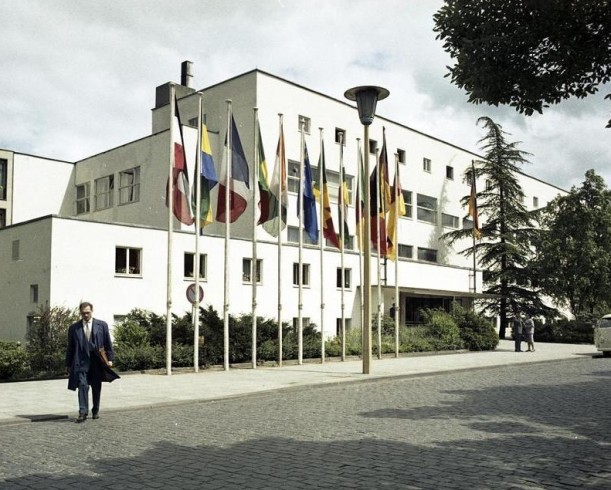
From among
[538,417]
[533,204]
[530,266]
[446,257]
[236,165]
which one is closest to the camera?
[538,417]

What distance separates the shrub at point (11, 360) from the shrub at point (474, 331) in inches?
783

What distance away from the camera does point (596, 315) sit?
44031mm

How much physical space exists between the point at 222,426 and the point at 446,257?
40887 mm

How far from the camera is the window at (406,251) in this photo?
149 feet

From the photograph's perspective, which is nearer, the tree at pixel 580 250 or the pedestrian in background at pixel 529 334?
the pedestrian in background at pixel 529 334

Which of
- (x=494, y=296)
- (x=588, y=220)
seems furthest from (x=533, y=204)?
(x=494, y=296)

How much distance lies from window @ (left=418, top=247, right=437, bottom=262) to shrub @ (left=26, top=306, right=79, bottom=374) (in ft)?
99.6

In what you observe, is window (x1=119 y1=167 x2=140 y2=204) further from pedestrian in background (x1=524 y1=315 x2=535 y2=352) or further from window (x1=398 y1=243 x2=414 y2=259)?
pedestrian in background (x1=524 y1=315 x2=535 y2=352)

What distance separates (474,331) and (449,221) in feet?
63.8

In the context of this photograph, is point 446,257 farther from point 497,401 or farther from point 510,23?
point 510,23

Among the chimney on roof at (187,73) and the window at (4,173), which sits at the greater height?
the chimney on roof at (187,73)

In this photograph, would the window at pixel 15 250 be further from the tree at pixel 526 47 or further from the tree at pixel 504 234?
the tree at pixel 504 234

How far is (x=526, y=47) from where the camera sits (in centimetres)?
722

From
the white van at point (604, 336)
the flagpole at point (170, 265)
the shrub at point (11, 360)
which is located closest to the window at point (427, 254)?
the white van at point (604, 336)
